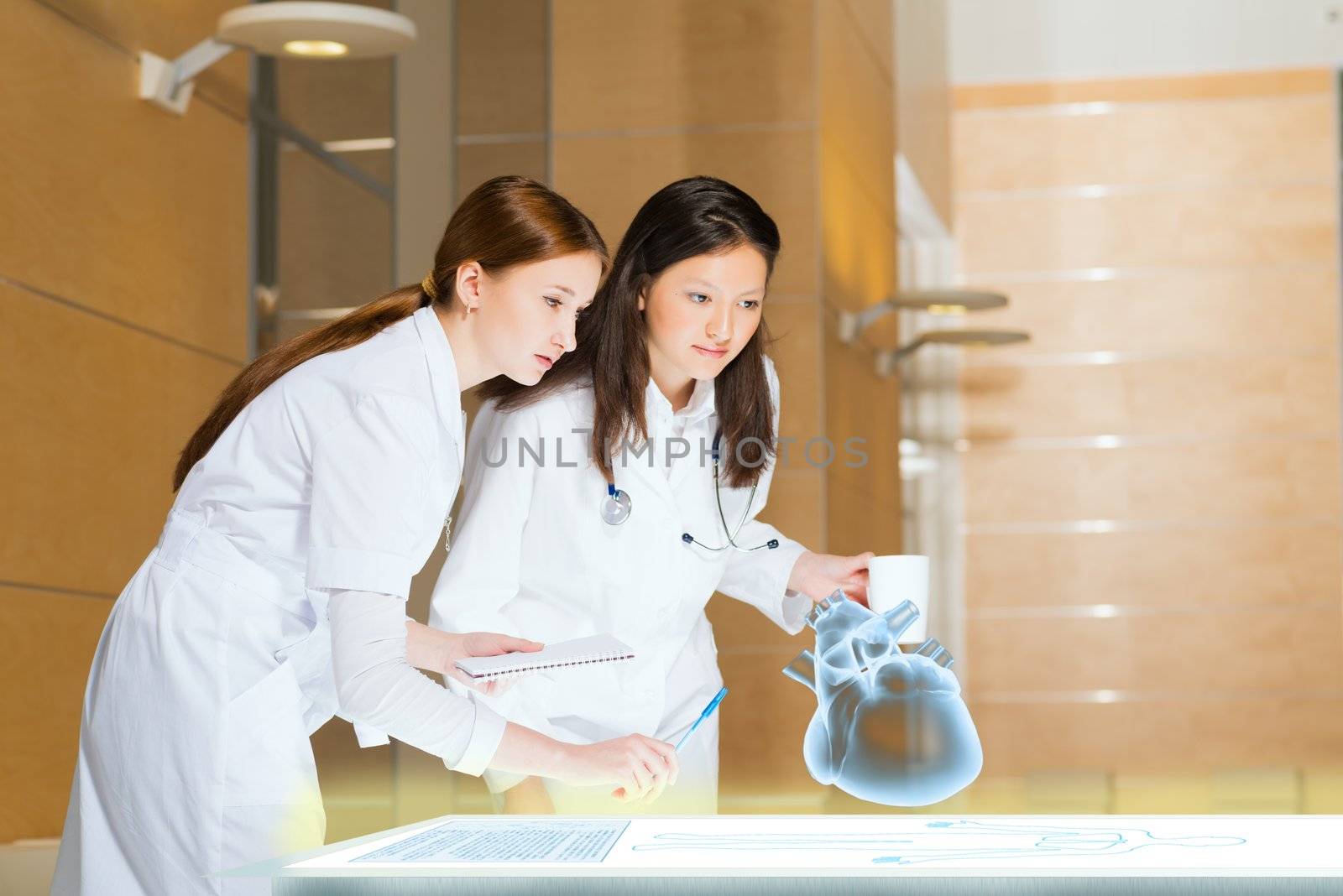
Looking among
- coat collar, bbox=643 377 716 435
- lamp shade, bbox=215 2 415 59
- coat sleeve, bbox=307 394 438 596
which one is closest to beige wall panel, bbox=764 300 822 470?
coat collar, bbox=643 377 716 435

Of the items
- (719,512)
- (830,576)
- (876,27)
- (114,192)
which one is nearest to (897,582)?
(830,576)

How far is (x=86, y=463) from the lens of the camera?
2.24 metres

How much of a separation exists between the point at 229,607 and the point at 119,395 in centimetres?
111

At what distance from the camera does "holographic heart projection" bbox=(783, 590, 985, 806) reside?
155 cm

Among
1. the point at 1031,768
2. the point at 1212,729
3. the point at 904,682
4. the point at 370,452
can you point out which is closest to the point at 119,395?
the point at 370,452

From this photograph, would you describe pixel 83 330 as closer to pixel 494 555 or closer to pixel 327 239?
pixel 327 239

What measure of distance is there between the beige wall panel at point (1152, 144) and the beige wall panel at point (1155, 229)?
0.03 m

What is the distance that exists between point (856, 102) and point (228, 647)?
1632mm

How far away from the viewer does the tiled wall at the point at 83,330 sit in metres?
2.09

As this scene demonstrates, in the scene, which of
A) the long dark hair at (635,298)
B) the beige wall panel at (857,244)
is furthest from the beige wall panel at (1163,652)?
the long dark hair at (635,298)

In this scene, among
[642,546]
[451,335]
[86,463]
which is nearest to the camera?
[451,335]

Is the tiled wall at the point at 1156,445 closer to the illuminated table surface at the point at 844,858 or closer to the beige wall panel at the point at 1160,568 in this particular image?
the beige wall panel at the point at 1160,568

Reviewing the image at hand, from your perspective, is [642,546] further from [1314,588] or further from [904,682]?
[1314,588]

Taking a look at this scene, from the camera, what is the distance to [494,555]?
171 centimetres
